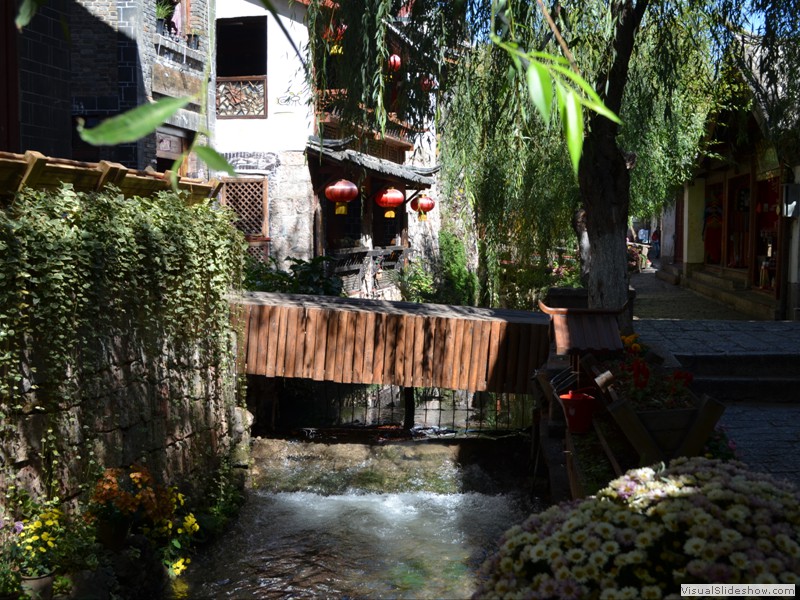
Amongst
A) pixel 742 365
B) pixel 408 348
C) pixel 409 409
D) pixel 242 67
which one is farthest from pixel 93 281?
pixel 242 67

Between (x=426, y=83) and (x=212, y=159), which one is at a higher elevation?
(x=426, y=83)

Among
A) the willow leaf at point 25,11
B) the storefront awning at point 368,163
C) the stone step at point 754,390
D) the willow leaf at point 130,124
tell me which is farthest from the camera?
the storefront awning at point 368,163

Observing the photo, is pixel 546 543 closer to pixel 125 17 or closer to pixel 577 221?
pixel 125 17

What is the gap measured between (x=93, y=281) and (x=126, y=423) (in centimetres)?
127

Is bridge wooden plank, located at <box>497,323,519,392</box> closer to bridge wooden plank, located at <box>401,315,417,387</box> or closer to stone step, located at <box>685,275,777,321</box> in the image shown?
bridge wooden plank, located at <box>401,315,417,387</box>

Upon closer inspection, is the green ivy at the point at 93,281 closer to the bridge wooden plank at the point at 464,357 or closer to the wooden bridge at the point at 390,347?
the wooden bridge at the point at 390,347

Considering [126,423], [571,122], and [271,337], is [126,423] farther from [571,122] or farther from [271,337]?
[571,122]

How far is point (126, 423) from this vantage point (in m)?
6.98

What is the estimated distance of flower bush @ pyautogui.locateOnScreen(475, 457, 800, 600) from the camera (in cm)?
265

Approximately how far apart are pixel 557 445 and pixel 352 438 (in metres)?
3.61

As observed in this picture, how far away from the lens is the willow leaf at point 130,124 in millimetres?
1099

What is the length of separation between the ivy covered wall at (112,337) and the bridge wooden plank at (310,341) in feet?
2.65

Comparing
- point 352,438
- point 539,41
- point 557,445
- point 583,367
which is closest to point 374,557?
point 557,445

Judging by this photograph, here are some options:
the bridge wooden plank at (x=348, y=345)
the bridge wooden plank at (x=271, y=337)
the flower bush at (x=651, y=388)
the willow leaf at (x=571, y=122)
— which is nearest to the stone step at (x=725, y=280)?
the bridge wooden plank at (x=348, y=345)
